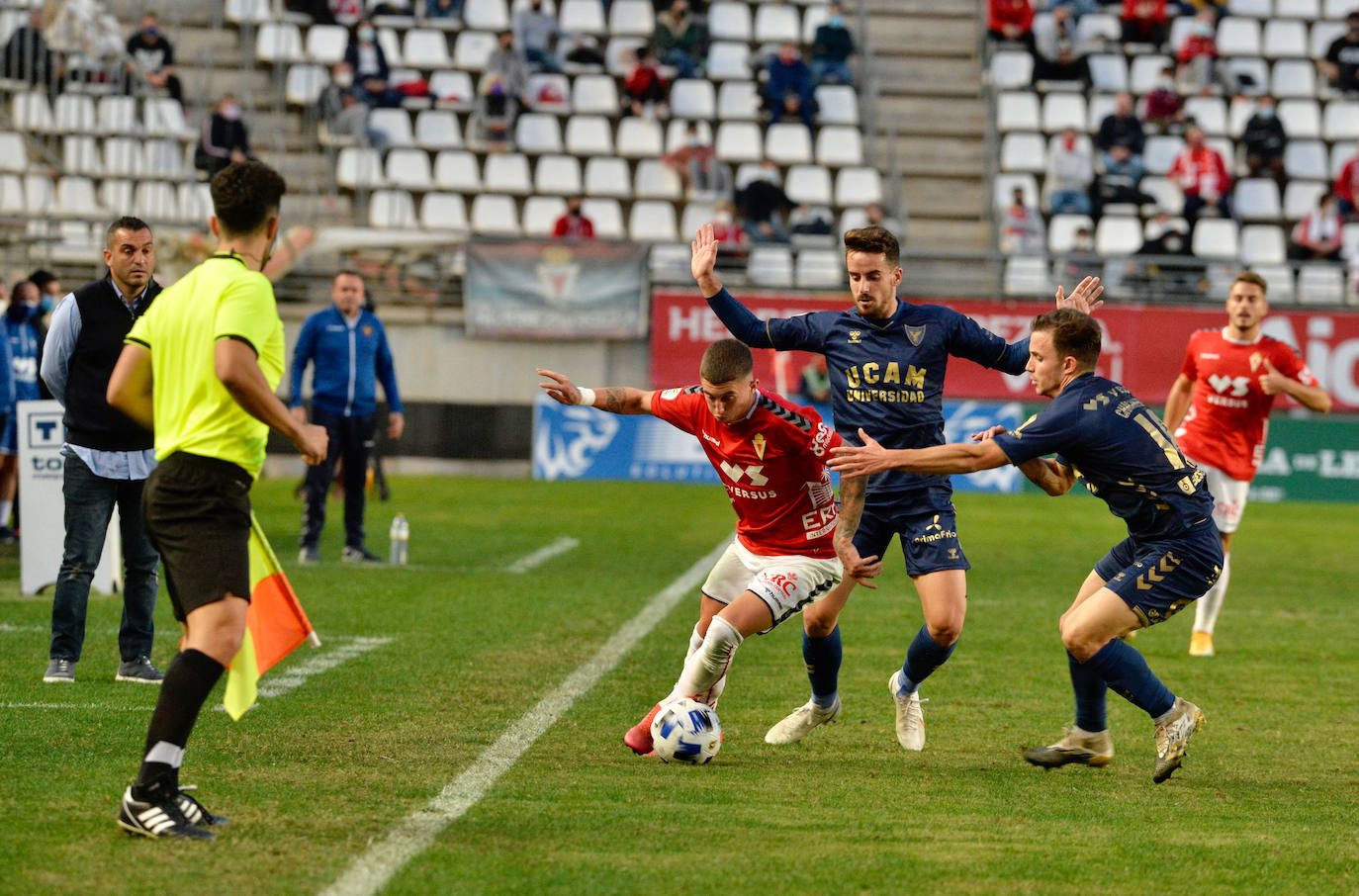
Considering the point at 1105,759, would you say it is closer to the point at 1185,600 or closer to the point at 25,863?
the point at 1185,600

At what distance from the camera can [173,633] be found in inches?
376

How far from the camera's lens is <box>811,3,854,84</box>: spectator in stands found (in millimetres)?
27516

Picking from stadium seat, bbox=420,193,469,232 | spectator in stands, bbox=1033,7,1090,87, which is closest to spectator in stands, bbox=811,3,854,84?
spectator in stands, bbox=1033,7,1090,87

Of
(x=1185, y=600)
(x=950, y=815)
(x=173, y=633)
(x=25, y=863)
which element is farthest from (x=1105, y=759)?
(x=173, y=633)

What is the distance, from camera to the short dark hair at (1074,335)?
21.0ft

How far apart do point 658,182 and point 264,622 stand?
70.0 ft

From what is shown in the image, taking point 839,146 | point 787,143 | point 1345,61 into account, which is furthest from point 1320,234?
point 787,143

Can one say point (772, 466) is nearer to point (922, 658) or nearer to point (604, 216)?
point (922, 658)

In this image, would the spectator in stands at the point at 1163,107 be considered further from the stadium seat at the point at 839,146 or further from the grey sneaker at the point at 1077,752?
the grey sneaker at the point at 1077,752

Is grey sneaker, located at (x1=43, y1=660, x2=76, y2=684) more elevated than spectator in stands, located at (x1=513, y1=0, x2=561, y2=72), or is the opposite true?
spectator in stands, located at (x1=513, y1=0, x2=561, y2=72)

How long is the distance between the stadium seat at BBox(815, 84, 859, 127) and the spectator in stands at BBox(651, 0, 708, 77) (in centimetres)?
212

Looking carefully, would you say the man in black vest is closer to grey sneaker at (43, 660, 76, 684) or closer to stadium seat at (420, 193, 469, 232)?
grey sneaker at (43, 660, 76, 684)

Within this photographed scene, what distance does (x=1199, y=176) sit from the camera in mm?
25641

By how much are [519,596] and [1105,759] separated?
5636mm
